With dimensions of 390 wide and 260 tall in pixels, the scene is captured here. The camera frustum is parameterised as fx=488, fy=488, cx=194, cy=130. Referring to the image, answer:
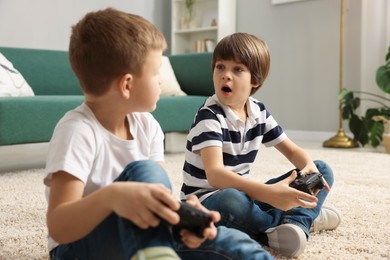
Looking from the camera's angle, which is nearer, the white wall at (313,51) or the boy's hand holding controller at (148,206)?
the boy's hand holding controller at (148,206)

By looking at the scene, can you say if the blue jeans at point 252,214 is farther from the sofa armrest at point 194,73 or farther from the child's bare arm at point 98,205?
the sofa armrest at point 194,73

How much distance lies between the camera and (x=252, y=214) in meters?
1.18

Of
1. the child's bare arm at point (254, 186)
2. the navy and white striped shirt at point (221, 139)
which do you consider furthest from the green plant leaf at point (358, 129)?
the child's bare arm at point (254, 186)

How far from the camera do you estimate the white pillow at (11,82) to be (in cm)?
270

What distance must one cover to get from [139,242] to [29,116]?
6.11 ft

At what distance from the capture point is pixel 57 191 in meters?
0.78

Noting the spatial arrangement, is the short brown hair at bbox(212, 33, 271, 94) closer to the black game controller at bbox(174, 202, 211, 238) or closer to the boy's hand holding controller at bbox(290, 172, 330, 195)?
the boy's hand holding controller at bbox(290, 172, 330, 195)

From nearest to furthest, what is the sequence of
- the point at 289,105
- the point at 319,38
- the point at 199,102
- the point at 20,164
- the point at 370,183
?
1. the point at 370,183
2. the point at 20,164
3. the point at 199,102
4. the point at 319,38
5. the point at 289,105

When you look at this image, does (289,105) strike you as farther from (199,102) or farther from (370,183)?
(370,183)

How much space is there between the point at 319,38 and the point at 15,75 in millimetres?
2545

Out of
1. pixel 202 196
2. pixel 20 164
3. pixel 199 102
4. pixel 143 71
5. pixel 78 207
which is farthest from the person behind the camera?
pixel 199 102

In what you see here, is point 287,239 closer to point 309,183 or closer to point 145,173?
point 309,183

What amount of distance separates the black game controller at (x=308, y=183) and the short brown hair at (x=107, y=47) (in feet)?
1.68

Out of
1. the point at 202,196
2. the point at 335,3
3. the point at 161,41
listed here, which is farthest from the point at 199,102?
the point at 161,41
